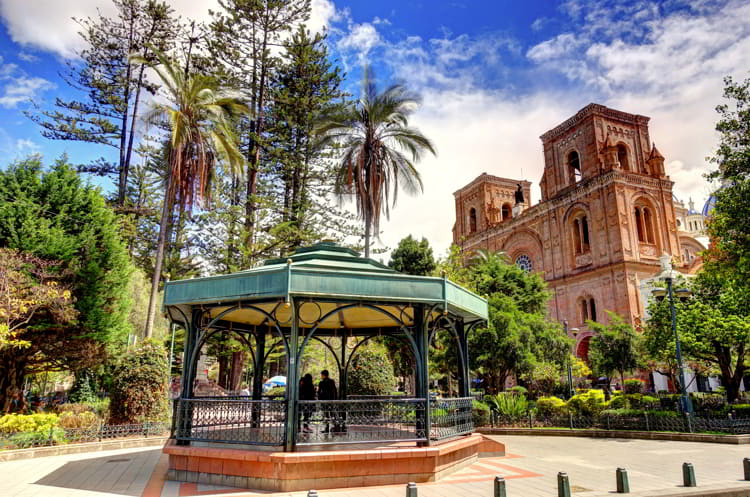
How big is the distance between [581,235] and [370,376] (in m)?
30.1

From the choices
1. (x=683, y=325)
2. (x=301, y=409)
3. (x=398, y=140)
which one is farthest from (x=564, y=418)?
(x=301, y=409)

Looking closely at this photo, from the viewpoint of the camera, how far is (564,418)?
17906mm

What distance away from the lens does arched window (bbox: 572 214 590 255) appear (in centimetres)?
4028

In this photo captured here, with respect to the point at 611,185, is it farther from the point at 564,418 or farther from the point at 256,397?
the point at 256,397

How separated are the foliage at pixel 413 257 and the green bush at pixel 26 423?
19035 mm

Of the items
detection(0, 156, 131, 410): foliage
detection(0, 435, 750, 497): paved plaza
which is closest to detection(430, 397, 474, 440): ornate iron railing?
detection(0, 435, 750, 497): paved plaza

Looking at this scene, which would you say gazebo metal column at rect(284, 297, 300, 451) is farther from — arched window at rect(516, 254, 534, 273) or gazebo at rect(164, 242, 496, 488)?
arched window at rect(516, 254, 534, 273)

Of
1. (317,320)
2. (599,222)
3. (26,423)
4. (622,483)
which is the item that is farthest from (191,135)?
(599,222)

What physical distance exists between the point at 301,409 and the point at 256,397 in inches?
121

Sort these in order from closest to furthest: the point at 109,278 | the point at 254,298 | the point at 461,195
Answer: the point at 254,298 → the point at 109,278 → the point at 461,195

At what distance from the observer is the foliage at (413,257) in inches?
1125

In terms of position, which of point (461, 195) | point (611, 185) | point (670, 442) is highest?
point (461, 195)

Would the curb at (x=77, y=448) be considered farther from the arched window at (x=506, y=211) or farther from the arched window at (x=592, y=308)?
the arched window at (x=506, y=211)

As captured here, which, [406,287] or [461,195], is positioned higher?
[461,195]
